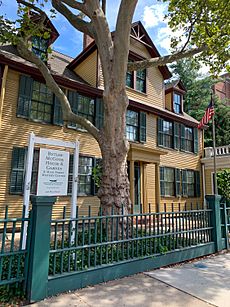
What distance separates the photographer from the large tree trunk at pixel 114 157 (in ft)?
17.1

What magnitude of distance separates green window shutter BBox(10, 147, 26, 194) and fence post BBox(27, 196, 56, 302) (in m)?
5.53

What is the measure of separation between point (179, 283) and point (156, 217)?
1414 millimetres

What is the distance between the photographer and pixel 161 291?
3.86m

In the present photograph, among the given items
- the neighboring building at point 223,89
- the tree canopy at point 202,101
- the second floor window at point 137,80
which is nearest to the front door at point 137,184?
the second floor window at point 137,80

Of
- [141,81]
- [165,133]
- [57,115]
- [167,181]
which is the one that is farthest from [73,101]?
[167,181]

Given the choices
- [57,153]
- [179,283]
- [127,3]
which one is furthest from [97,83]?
[179,283]

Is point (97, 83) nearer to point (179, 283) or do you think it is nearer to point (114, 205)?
point (114, 205)

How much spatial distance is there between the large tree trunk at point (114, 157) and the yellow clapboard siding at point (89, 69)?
650 cm

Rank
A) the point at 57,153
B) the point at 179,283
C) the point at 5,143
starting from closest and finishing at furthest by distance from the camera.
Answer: the point at 179,283 → the point at 57,153 → the point at 5,143

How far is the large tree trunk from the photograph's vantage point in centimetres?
522

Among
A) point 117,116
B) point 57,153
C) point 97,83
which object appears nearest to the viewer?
point 57,153

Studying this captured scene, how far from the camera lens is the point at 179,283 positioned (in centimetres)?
420

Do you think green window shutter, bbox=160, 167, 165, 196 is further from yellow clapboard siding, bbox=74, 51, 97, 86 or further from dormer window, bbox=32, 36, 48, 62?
dormer window, bbox=32, 36, 48, 62

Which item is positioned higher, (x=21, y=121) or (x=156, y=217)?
(x=21, y=121)
